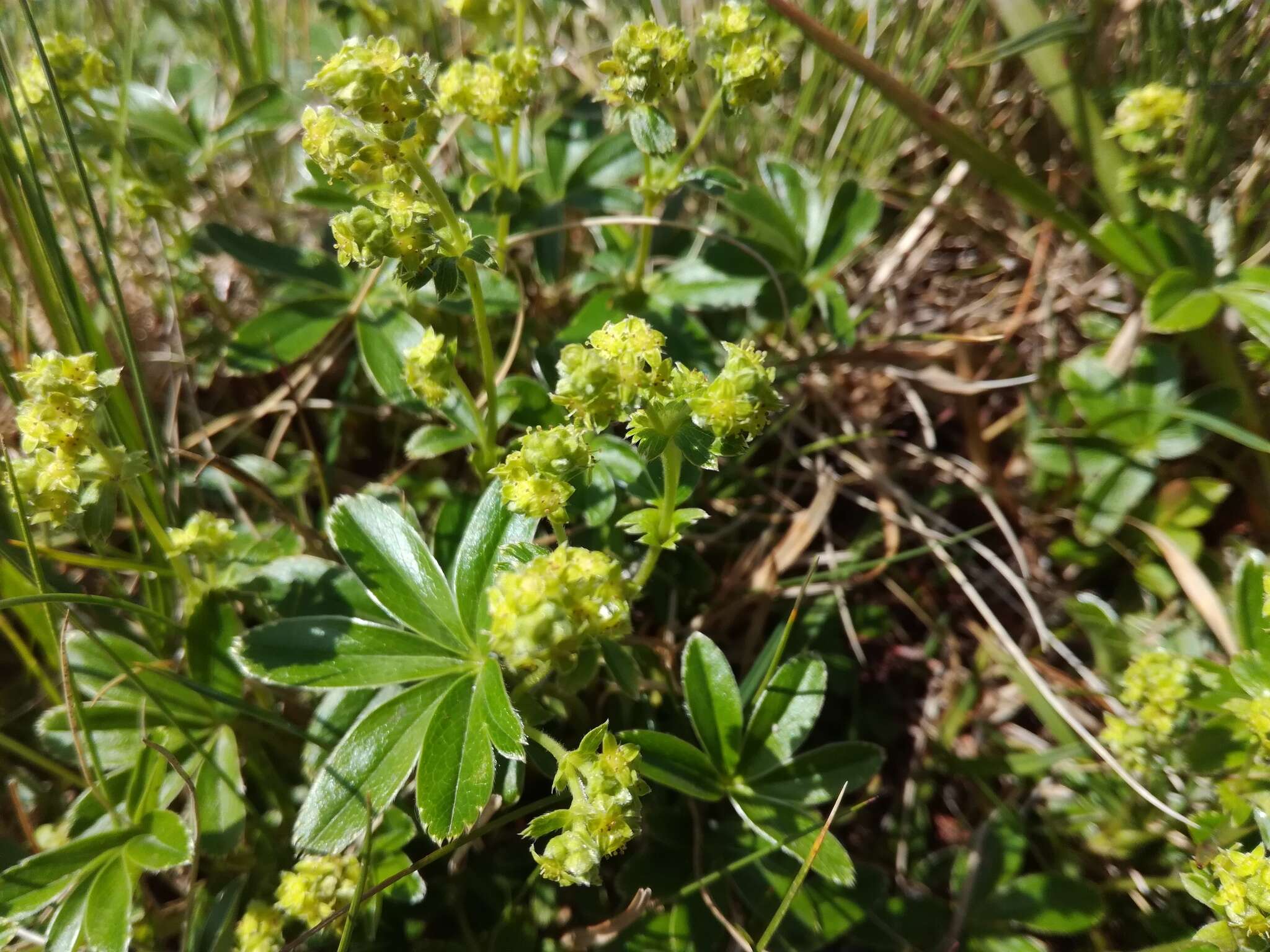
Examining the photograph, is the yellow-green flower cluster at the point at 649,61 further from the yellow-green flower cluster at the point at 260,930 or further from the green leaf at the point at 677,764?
the yellow-green flower cluster at the point at 260,930

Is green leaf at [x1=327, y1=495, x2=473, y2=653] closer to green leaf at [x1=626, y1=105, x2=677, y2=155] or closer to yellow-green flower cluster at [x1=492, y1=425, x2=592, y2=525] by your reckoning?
yellow-green flower cluster at [x1=492, y1=425, x2=592, y2=525]

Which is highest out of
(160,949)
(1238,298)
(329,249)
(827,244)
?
(329,249)

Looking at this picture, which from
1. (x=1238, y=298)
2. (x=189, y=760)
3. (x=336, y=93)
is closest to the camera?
(x=336, y=93)

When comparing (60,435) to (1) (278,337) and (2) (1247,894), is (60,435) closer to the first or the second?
(1) (278,337)

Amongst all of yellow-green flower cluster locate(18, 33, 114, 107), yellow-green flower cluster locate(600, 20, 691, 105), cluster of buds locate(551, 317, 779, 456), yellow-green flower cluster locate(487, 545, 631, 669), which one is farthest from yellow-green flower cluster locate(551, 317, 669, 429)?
yellow-green flower cluster locate(18, 33, 114, 107)

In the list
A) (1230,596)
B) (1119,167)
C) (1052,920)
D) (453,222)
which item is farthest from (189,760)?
(1119,167)

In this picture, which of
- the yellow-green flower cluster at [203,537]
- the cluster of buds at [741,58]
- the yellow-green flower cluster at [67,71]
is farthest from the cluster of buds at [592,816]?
the yellow-green flower cluster at [67,71]

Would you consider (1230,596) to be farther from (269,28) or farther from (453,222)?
(269,28)
